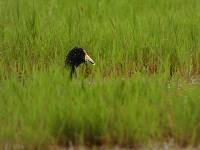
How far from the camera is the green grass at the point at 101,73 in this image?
3.42 m

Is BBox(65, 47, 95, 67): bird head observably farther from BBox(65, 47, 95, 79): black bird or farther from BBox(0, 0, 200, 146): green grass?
BBox(0, 0, 200, 146): green grass

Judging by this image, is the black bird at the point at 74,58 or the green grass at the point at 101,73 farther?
the black bird at the point at 74,58

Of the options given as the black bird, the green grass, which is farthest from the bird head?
the green grass

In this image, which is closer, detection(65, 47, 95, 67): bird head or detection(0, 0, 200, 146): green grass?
detection(0, 0, 200, 146): green grass

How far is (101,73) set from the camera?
4703 millimetres

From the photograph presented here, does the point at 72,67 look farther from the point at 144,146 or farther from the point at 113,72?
the point at 144,146

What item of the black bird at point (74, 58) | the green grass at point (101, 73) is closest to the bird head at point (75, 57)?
the black bird at point (74, 58)

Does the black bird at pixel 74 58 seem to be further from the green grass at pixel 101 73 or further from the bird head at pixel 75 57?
the green grass at pixel 101 73

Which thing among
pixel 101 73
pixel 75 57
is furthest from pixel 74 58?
pixel 101 73

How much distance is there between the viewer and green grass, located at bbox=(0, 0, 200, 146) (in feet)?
11.2

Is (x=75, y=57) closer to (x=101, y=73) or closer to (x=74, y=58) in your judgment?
(x=74, y=58)

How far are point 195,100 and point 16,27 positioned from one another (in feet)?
7.57

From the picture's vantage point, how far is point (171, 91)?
390cm

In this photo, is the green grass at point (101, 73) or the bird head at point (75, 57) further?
the bird head at point (75, 57)
